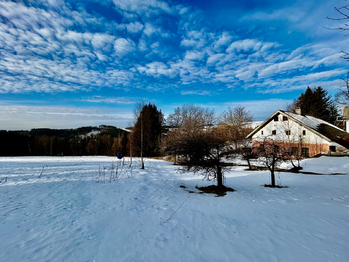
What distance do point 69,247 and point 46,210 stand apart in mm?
2851

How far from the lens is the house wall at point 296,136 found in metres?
21.0

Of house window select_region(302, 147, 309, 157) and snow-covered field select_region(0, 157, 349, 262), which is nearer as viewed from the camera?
snow-covered field select_region(0, 157, 349, 262)

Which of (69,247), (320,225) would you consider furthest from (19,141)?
(320,225)

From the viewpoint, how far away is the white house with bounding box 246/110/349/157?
20219 millimetres

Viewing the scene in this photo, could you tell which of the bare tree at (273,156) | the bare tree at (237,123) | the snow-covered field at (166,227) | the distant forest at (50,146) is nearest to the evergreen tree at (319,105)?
the bare tree at (237,123)

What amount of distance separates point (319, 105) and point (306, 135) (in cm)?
2039

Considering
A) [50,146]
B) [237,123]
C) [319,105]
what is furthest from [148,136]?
[50,146]

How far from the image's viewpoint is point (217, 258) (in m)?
3.51

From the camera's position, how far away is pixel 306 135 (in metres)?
22.4

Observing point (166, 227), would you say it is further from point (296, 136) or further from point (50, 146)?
point (50, 146)

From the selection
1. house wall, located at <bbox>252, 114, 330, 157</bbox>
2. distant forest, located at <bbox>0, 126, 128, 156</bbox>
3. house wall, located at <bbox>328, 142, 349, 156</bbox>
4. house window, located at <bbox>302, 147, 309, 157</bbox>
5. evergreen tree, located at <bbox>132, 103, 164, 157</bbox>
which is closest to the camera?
house wall, located at <bbox>328, 142, 349, 156</bbox>

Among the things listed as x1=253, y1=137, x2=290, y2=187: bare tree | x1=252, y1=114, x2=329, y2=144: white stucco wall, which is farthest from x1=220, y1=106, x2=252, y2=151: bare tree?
x1=253, y1=137, x2=290, y2=187: bare tree

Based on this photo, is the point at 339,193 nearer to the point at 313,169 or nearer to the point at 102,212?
the point at 313,169

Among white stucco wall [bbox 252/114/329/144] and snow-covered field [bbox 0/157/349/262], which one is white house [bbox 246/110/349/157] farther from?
snow-covered field [bbox 0/157/349/262]
